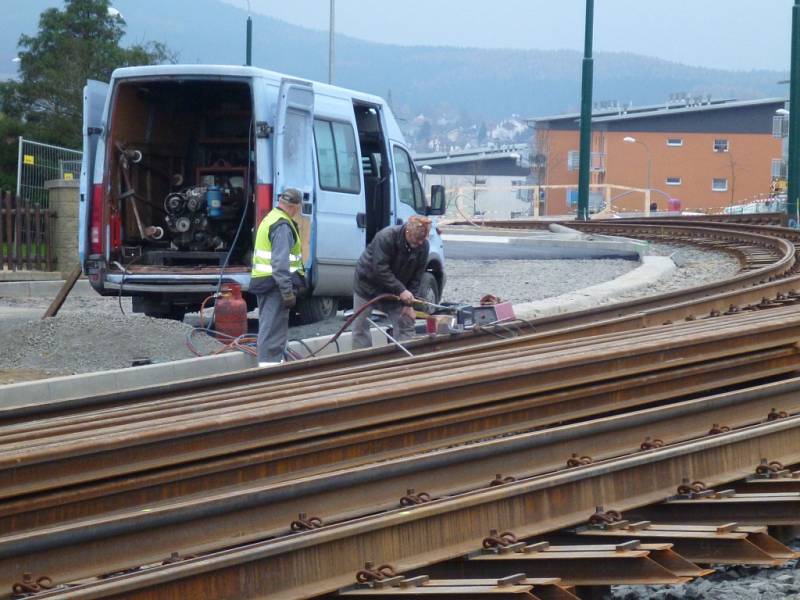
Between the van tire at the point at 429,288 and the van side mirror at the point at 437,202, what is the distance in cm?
89

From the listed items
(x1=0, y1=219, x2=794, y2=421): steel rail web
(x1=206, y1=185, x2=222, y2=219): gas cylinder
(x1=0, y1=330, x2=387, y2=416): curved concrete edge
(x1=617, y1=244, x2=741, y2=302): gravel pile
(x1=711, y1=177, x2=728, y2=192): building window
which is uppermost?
(x1=711, y1=177, x2=728, y2=192): building window

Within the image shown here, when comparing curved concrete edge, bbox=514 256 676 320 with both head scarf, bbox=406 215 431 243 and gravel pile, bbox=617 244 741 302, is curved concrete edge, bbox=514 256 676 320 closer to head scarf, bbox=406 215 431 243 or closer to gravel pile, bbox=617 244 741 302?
gravel pile, bbox=617 244 741 302

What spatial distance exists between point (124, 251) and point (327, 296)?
7.05ft

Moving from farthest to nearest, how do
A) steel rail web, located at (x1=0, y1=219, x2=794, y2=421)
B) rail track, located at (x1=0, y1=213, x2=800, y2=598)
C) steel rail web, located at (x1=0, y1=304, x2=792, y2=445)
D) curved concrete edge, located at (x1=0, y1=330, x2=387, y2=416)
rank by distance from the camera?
curved concrete edge, located at (x1=0, y1=330, x2=387, y2=416)
steel rail web, located at (x1=0, y1=219, x2=794, y2=421)
steel rail web, located at (x1=0, y1=304, x2=792, y2=445)
rail track, located at (x1=0, y1=213, x2=800, y2=598)

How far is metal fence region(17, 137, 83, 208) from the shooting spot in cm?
2362

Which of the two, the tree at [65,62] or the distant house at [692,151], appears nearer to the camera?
the tree at [65,62]

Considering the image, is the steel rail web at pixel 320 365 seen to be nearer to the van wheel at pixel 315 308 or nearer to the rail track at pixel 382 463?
the rail track at pixel 382 463

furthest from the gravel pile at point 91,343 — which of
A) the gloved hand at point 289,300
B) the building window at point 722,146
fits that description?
the building window at point 722,146

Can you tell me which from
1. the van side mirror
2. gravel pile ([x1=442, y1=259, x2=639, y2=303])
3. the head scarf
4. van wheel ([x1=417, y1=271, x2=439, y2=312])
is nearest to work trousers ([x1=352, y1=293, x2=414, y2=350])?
the head scarf

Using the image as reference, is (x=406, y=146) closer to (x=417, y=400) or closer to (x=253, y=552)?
(x=417, y=400)

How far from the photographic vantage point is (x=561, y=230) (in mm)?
30625

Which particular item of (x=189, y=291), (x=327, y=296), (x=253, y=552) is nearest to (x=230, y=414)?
(x=253, y=552)

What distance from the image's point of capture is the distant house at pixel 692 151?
4090 inches

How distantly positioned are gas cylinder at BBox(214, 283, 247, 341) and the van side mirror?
9.62 feet
